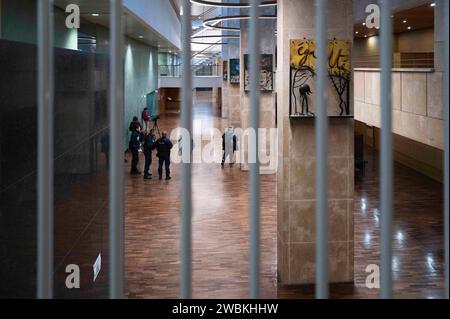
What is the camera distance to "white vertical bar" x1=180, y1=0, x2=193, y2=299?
5.20ft

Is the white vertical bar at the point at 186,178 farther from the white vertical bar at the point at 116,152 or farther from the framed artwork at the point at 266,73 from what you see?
the framed artwork at the point at 266,73

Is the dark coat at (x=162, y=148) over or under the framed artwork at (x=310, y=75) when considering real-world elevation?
under

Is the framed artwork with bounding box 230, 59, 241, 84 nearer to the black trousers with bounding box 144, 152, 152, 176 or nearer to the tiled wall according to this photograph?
the black trousers with bounding box 144, 152, 152, 176

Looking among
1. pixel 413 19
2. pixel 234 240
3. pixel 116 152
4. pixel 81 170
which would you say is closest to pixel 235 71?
pixel 413 19

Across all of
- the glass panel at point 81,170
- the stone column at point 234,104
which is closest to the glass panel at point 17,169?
the glass panel at point 81,170

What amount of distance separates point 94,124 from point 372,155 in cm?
2165

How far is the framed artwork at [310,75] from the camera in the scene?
917 centimetres

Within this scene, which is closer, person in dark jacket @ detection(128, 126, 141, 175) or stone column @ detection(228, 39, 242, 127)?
person in dark jacket @ detection(128, 126, 141, 175)

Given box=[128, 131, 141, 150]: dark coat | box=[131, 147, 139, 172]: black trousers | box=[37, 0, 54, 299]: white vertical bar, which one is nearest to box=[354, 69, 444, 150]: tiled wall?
box=[128, 131, 141, 150]: dark coat

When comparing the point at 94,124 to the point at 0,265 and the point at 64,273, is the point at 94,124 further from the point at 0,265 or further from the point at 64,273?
the point at 0,265

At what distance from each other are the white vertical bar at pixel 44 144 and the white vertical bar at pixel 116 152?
0.54 ft

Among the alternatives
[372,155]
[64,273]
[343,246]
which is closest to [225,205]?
[343,246]

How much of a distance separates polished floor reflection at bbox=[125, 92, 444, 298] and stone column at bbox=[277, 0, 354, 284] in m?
0.46
